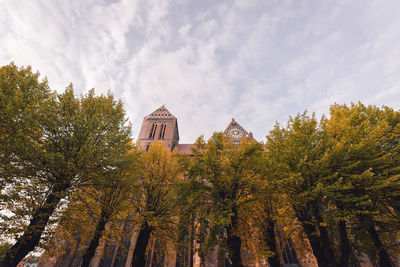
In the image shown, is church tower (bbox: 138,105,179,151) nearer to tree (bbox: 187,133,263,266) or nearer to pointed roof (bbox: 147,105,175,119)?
pointed roof (bbox: 147,105,175,119)

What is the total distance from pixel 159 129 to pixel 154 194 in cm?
2521

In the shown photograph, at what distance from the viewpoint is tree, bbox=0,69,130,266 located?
8891 millimetres

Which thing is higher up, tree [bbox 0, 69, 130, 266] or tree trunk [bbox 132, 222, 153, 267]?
tree [bbox 0, 69, 130, 266]

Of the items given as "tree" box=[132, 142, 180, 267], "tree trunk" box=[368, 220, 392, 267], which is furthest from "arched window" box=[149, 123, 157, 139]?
"tree trunk" box=[368, 220, 392, 267]

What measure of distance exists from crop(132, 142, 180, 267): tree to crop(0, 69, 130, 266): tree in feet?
11.0

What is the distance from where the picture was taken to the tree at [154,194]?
13609 mm

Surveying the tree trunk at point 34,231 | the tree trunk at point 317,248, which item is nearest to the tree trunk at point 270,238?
the tree trunk at point 317,248

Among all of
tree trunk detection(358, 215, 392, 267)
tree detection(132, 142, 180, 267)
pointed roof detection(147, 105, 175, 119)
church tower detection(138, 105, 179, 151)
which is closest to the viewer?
tree trunk detection(358, 215, 392, 267)

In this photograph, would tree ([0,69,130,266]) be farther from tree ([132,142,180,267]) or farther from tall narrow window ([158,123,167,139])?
tall narrow window ([158,123,167,139])

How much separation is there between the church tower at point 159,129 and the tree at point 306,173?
1078 inches

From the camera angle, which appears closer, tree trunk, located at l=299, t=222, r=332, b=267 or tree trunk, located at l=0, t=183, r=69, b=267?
tree trunk, located at l=0, t=183, r=69, b=267

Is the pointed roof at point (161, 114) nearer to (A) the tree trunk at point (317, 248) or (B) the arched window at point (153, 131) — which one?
(B) the arched window at point (153, 131)

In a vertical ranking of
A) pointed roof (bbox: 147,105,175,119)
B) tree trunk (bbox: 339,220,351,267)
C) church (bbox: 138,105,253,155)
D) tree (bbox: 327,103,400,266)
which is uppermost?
pointed roof (bbox: 147,105,175,119)

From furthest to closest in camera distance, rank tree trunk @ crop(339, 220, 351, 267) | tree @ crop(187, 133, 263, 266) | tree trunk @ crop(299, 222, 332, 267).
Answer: tree @ crop(187, 133, 263, 266) < tree trunk @ crop(299, 222, 332, 267) < tree trunk @ crop(339, 220, 351, 267)
